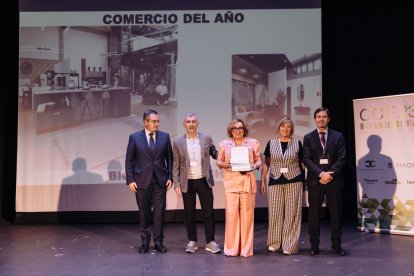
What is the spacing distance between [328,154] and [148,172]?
5.91 feet

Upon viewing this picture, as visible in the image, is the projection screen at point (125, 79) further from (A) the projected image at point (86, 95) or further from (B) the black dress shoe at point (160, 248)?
(B) the black dress shoe at point (160, 248)

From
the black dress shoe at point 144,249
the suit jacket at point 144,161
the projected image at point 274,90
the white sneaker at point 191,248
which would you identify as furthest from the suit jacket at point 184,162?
the projected image at point 274,90

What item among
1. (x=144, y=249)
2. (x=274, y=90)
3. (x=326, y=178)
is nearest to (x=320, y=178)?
(x=326, y=178)

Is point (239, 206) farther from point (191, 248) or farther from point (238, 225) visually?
point (191, 248)

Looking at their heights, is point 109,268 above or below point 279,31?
below

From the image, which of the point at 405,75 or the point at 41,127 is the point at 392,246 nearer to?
the point at 405,75

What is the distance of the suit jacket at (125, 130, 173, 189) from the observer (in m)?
4.93

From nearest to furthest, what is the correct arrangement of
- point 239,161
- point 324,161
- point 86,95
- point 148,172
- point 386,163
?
point 239,161 → point 324,161 → point 148,172 → point 386,163 → point 86,95

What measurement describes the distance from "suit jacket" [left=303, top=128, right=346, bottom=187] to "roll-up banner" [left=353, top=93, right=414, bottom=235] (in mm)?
1390

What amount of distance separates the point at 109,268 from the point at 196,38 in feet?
12.2

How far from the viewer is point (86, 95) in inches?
271

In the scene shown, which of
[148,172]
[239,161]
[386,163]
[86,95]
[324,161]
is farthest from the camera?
[86,95]

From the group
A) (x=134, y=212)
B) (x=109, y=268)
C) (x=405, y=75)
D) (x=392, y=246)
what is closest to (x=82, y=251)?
(x=109, y=268)

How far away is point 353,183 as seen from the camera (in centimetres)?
747
